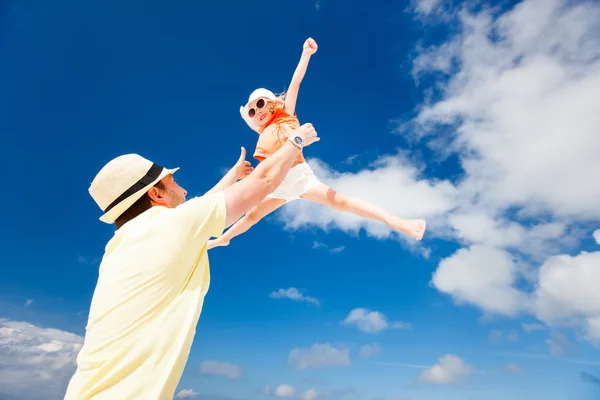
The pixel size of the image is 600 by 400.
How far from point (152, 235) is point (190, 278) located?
1.17 ft

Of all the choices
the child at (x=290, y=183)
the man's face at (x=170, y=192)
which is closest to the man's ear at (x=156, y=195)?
the man's face at (x=170, y=192)

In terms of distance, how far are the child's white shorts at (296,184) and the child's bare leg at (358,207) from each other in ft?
0.36

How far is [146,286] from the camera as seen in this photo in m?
2.68

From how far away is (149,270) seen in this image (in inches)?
106

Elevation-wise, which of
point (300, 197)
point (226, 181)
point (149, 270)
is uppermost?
point (300, 197)

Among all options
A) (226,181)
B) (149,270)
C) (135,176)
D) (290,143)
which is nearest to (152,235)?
(149,270)

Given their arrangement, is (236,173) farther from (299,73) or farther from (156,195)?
(156,195)

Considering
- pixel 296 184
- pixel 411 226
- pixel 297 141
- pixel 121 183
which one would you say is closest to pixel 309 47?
pixel 296 184

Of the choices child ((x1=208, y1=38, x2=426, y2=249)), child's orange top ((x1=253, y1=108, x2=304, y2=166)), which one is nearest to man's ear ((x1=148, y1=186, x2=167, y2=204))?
child's orange top ((x1=253, y1=108, x2=304, y2=166))

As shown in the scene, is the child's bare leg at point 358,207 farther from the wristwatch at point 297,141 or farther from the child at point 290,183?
the wristwatch at point 297,141

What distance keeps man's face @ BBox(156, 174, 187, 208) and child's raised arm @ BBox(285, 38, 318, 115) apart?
443cm

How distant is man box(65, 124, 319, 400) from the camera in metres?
2.57

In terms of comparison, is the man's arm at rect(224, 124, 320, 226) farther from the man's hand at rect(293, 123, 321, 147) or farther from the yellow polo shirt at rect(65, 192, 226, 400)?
the man's hand at rect(293, 123, 321, 147)

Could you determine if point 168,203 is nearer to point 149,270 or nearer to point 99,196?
point 99,196
